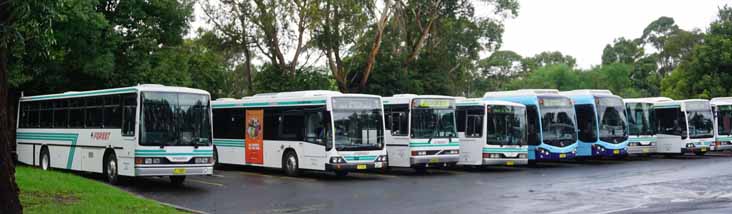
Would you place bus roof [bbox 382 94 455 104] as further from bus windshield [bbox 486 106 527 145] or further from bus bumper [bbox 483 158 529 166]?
bus bumper [bbox 483 158 529 166]

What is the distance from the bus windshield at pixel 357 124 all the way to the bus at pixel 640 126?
12.6 m

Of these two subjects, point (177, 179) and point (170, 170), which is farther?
point (177, 179)

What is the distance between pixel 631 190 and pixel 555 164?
1161 cm

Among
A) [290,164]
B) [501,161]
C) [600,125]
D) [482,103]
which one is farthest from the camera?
[600,125]

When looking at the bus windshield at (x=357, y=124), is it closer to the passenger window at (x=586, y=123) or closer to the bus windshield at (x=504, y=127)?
the bus windshield at (x=504, y=127)

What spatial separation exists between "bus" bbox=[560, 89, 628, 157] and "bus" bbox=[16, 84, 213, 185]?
1510cm

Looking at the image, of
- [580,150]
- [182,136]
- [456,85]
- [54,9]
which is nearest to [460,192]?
[182,136]

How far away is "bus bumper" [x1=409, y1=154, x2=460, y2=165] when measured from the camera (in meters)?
24.1

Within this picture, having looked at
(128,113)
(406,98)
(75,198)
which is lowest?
(75,198)

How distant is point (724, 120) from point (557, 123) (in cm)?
1019

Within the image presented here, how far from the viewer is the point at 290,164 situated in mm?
23734

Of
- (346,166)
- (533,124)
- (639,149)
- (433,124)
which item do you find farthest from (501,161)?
(639,149)

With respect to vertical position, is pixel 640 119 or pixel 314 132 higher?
pixel 640 119

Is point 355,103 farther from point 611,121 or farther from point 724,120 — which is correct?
point 724,120
